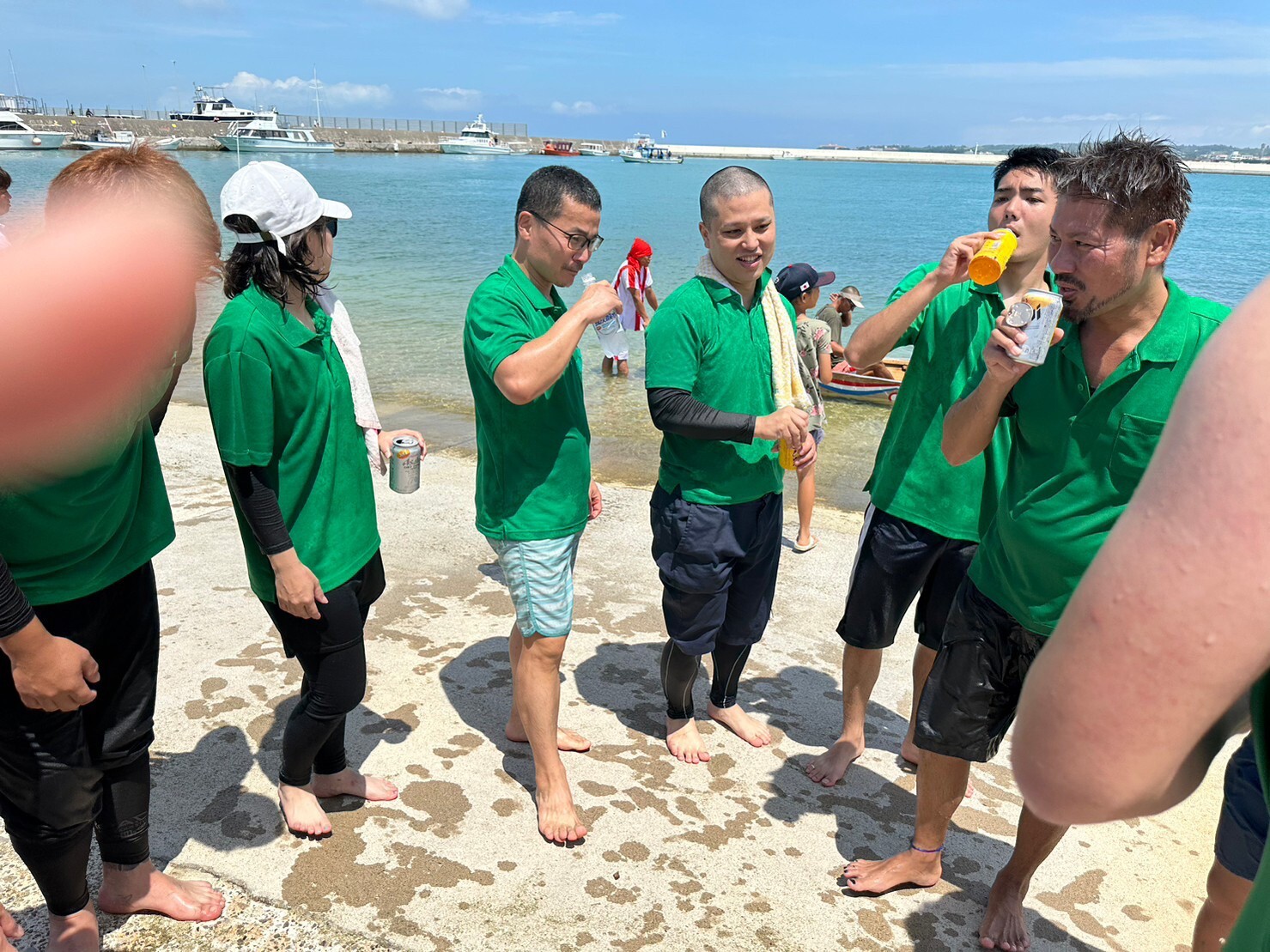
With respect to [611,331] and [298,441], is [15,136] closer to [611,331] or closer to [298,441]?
[611,331]

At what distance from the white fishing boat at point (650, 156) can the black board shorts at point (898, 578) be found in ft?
416

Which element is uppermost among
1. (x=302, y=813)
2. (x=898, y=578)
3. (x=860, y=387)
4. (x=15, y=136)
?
(x=15, y=136)

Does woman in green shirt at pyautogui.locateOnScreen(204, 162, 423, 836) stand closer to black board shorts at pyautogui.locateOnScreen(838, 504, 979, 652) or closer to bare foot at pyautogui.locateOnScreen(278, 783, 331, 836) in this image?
bare foot at pyautogui.locateOnScreen(278, 783, 331, 836)

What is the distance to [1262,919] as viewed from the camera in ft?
2.88

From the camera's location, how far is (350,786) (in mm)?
3250

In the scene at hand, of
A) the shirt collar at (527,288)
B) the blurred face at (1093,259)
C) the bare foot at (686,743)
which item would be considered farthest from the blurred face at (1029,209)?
the bare foot at (686,743)

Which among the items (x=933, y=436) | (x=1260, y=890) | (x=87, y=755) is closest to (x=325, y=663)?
(x=87, y=755)

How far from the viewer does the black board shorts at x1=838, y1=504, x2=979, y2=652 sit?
3367mm

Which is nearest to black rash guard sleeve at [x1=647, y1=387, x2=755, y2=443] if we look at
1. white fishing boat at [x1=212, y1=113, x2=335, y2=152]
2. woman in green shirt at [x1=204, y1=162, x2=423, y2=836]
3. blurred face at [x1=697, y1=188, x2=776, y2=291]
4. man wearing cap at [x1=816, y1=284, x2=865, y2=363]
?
blurred face at [x1=697, y1=188, x2=776, y2=291]

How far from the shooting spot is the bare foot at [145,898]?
104 inches

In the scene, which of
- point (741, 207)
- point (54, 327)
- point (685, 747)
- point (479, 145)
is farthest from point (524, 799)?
point (479, 145)

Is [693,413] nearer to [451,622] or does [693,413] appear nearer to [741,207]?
[741,207]

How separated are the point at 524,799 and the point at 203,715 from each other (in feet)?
4.63

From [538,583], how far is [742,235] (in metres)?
1.47
